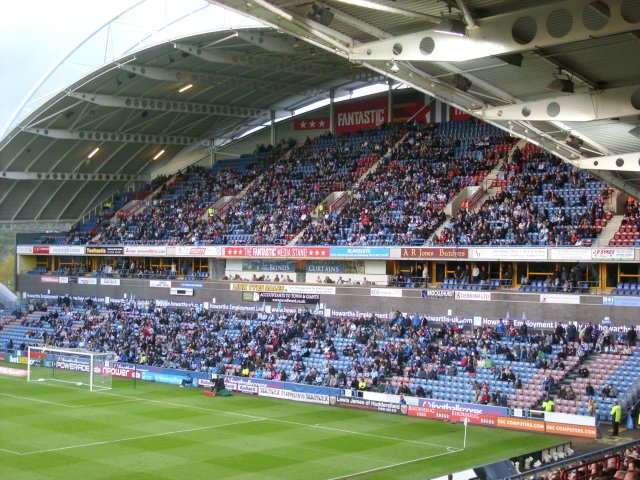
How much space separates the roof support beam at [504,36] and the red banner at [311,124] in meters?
46.5

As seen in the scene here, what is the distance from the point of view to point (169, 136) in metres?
63.4

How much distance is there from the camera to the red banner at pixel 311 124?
60719mm

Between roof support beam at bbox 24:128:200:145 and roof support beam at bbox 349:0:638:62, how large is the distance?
145 ft

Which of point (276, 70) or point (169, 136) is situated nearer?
point (276, 70)

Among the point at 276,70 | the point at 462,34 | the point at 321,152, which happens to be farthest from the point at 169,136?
the point at 462,34

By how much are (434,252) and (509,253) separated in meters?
4.00

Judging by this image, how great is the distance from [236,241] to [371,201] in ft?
29.1

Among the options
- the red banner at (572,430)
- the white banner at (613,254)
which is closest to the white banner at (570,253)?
the white banner at (613,254)

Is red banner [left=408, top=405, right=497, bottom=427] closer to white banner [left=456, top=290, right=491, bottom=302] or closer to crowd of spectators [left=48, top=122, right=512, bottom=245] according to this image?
white banner [left=456, top=290, right=491, bottom=302]

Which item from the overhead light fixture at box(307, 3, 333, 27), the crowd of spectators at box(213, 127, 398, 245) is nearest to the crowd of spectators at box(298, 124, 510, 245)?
the crowd of spectators at box(213, 127, 398, 245)

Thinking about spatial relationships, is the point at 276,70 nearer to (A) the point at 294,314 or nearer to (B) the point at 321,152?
(B) the point at 321,152

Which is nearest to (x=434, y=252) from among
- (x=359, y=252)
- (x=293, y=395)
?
(x=359, y=252)

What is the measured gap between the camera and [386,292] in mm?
43031

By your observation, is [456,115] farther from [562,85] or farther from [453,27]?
[453,27]
